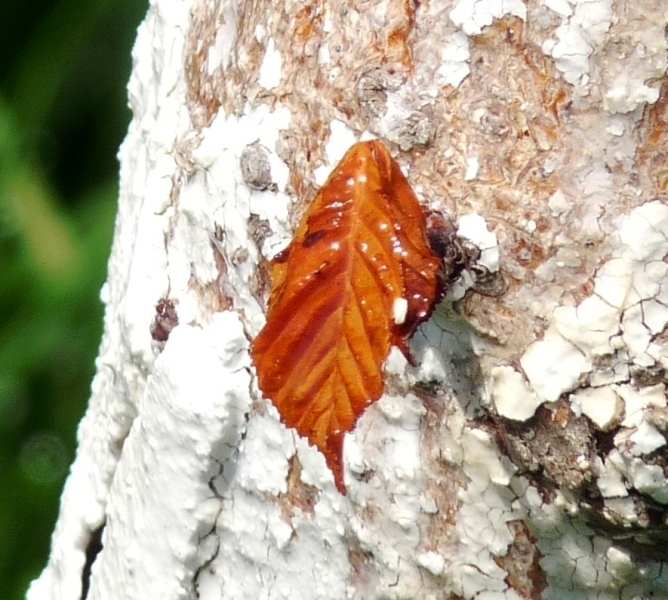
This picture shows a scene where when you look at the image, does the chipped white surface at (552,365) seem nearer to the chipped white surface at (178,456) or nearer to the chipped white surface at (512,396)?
the chipped white surface at (512,396)

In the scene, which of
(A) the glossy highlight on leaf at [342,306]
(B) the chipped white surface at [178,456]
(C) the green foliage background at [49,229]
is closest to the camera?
(A) the glossy highlight on leaf at [342,306]

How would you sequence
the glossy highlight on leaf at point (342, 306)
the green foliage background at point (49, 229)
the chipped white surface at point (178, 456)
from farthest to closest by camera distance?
the green foliage background at point (49, 229), the chipped white surface at point (178, 456), the glossy highlight on leaf at point (342, 306)

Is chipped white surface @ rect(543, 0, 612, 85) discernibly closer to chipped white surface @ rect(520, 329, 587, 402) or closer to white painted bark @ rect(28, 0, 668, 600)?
white painted bark @ rect(28, 0, 668, 600)

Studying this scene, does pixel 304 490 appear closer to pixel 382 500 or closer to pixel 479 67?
pixel 382 500

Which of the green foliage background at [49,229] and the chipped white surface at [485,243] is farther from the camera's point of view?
the green foliage background at [49,229]

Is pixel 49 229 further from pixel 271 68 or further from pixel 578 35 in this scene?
pixel 578 35

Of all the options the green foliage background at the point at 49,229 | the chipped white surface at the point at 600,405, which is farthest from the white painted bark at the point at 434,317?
the green foliage background at the point at 49,229

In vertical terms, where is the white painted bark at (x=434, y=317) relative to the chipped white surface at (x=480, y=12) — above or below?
below

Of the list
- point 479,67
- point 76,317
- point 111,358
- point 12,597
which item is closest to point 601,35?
point 479,67
